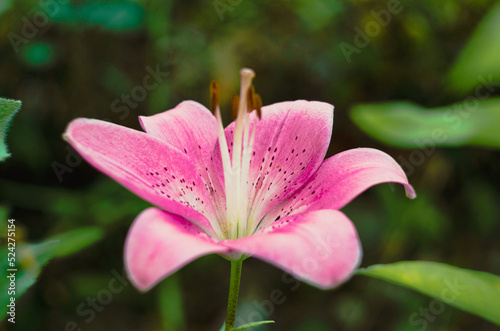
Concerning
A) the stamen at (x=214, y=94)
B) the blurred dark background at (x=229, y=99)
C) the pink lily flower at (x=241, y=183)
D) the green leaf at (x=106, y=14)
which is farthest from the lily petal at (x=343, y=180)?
the green leaf at (x=106, y=14)

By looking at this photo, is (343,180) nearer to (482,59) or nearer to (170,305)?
(482,59)

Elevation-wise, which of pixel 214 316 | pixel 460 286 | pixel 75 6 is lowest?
pixel 214 316

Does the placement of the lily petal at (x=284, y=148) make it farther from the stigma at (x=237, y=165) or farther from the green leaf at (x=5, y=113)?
the green leaf at (x=5, y=113)

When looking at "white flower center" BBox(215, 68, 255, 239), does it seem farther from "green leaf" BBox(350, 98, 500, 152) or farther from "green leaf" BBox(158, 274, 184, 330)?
"green leaf" BBox(158, 274, 184, 330)

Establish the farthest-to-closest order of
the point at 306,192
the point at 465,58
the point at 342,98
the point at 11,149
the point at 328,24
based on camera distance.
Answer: the point at 342,98 < the point at 328,24 < the point at 11,149 < the point at 465,58 < the point at 306,192

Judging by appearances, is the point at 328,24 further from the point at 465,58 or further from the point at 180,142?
the point at 180,142

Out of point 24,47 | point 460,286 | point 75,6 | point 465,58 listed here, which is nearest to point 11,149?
point 24,47
